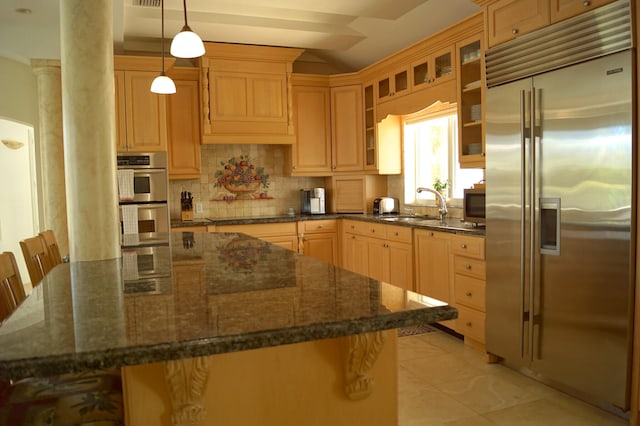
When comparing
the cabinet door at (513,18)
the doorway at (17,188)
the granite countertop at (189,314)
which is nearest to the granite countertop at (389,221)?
the cabinet door at (513,18)

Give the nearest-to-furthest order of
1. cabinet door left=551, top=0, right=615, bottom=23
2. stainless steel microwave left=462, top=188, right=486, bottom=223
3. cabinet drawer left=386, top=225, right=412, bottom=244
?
cabinet door left=551, top=0, right=615, bottom=23
stainless steel microwave left=462, top=188, right=486, bottom=223
cabinet drawer left=386, top=225, right=412, bottom=244

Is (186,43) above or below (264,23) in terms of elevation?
below

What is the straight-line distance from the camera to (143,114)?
199 inches

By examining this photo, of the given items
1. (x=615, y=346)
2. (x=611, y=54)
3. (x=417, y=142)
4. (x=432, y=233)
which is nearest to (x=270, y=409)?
(x=615, y=346)

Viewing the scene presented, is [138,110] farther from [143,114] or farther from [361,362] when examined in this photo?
[361,362]

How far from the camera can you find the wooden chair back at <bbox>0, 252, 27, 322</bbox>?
5.87 feet

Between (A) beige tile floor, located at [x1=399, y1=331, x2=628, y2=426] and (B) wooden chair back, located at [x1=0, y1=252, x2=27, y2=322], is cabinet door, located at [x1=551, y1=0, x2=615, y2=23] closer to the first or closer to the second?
(A) beige tile floor, located at [x1=399, y1=331, x2=628, y2=426]

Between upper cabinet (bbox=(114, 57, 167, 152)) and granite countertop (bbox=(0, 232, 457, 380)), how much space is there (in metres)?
3.20

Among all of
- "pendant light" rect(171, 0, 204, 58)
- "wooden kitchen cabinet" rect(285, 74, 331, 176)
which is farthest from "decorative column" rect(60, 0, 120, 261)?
"wooden kitchen cabinet" rect(285, 74, 331, 176)

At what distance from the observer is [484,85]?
3771mm

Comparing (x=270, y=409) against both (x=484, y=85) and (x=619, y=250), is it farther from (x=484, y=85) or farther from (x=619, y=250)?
(x=484, y=85)

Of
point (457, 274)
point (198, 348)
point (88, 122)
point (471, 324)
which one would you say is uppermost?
point (88, 122)

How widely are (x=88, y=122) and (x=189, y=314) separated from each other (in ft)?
4.67

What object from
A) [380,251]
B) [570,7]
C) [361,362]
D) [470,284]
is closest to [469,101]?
[570,7]
